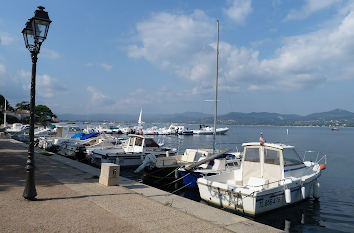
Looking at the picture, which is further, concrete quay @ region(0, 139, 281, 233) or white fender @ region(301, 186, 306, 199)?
white fender @ region(301, 186, 306, 199)

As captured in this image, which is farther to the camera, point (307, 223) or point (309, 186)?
point (309, 186)

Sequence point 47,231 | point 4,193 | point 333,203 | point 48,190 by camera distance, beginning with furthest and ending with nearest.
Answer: point 333,203 → point 48,190 → point 4,193 → point 47,231

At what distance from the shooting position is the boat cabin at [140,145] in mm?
22570

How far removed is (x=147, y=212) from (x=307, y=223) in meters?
7.66

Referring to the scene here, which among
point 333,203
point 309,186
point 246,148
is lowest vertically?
point 333,203

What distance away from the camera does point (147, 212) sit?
7.58 m

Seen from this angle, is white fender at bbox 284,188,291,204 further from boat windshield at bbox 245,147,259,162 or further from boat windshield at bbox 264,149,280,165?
boat windshield at bbox 245,147,259,162

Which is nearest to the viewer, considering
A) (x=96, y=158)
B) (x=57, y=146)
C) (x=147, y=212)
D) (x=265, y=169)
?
(x=147, y=212)

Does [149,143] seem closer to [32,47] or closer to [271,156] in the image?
[271,156]

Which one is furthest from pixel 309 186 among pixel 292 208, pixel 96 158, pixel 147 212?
pixel 96 158

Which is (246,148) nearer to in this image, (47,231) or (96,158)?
(47,231)

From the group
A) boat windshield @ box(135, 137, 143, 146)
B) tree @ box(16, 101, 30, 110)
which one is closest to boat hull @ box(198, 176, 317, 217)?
boat windshield @ box(135, 137, 143, 146)

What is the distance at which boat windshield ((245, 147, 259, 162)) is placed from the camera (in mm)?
12688

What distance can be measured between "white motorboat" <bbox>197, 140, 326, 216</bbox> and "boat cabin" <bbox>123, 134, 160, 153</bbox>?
34.2ft
